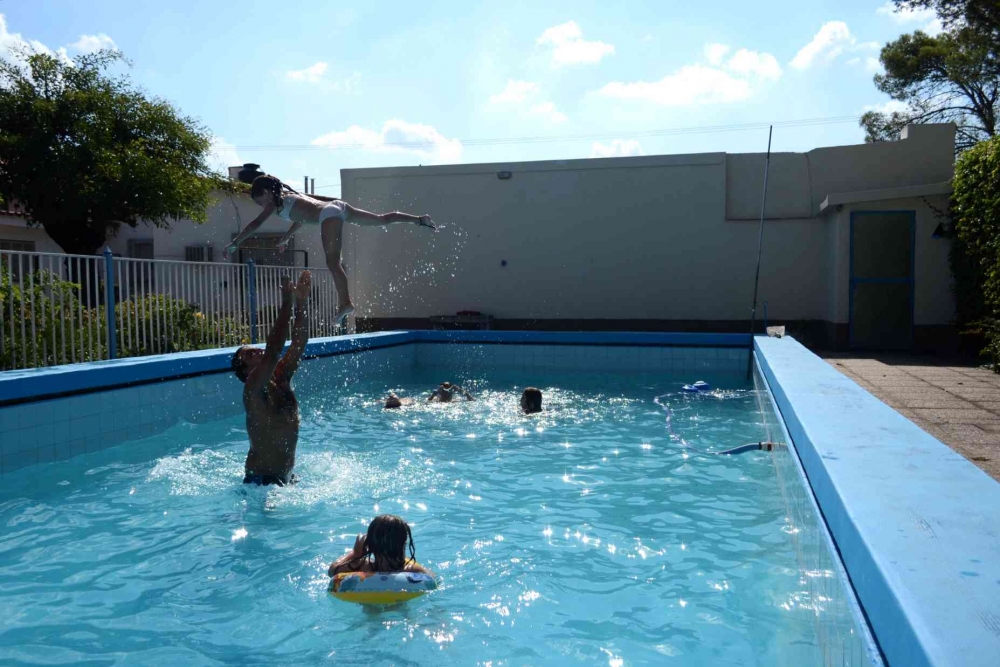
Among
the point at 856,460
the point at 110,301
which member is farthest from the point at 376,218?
the point at 856,460

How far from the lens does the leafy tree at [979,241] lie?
348 inches

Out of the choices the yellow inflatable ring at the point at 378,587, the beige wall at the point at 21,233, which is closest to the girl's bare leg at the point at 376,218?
the yellow inflatable ring at the point at 378,587

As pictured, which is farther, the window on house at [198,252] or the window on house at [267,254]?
the window on house at [198,252]

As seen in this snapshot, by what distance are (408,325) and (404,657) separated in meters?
14.3

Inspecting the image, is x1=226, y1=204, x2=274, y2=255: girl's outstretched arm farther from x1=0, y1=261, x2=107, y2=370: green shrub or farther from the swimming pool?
x1=0, y1=261, x2=107, y2=370: green shrub

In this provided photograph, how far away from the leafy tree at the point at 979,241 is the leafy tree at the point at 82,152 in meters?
14.1

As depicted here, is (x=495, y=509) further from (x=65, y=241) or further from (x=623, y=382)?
(x=65, y=241)

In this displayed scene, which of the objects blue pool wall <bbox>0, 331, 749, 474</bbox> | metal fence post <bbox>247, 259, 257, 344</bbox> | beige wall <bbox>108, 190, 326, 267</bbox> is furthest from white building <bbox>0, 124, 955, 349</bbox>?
beige wall <bbox>108, 190, 326, 267</bbox>

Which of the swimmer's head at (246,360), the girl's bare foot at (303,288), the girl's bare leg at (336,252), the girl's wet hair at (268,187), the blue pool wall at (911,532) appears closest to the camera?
the blue pool wall at (911,532)

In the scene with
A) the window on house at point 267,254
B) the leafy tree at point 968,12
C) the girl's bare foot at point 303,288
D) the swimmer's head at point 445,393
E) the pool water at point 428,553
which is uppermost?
the leafy tree at point 968,12

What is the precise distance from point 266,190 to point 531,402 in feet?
11.9

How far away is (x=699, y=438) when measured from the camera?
22.8 ft

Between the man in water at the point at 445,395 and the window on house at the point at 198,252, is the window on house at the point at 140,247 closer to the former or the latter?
the window on house at the point at 198,252

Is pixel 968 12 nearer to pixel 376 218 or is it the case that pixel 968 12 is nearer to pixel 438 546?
pixel 376 218
